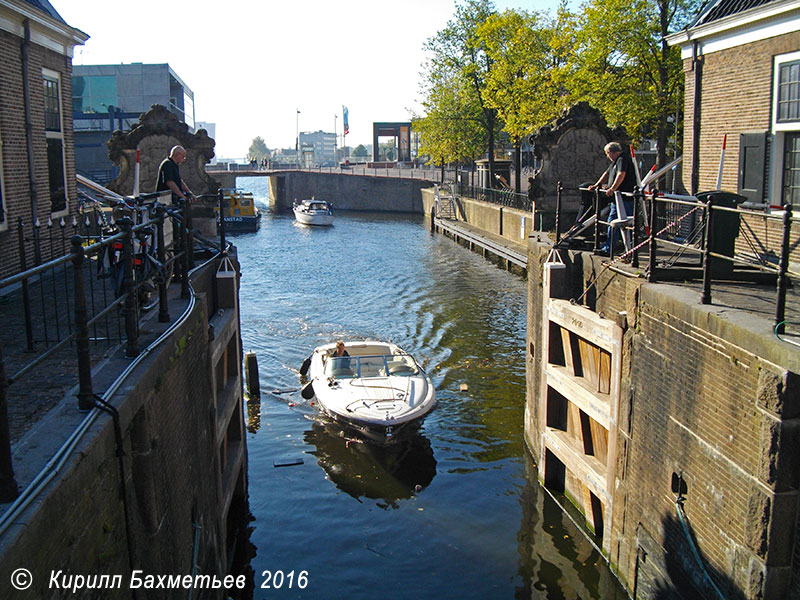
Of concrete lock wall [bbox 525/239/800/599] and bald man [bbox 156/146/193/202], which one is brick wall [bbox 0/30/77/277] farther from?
concrete lock wall [bbox 525/239/800/599]

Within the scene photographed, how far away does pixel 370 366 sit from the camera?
17094 millimetres

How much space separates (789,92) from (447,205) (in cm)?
4605

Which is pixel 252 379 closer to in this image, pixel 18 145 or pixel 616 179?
pixel 18 145

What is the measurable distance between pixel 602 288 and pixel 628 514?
3073 millimetres

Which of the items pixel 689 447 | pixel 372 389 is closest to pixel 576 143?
pixel 372 389

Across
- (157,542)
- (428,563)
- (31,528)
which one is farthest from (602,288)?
(31,528)

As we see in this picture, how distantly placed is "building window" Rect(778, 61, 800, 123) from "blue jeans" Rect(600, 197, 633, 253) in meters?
2.89

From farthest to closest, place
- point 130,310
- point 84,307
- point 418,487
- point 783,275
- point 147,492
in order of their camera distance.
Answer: point 418,487 < point 783,275 < point 130,310 < point 147,492 < point 84,307

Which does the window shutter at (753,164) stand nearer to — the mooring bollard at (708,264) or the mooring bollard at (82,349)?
the mooring bollard at (708,264)

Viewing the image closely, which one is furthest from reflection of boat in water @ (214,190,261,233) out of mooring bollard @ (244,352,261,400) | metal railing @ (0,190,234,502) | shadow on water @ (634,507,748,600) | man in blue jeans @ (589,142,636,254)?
shadow on water @ (634,507,748,600)

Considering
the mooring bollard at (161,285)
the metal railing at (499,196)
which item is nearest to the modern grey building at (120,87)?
the metal railing at (499,196)

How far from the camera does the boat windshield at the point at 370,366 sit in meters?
16.8

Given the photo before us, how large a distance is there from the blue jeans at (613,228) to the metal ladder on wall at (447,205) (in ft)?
143

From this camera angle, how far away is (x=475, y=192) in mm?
52562
